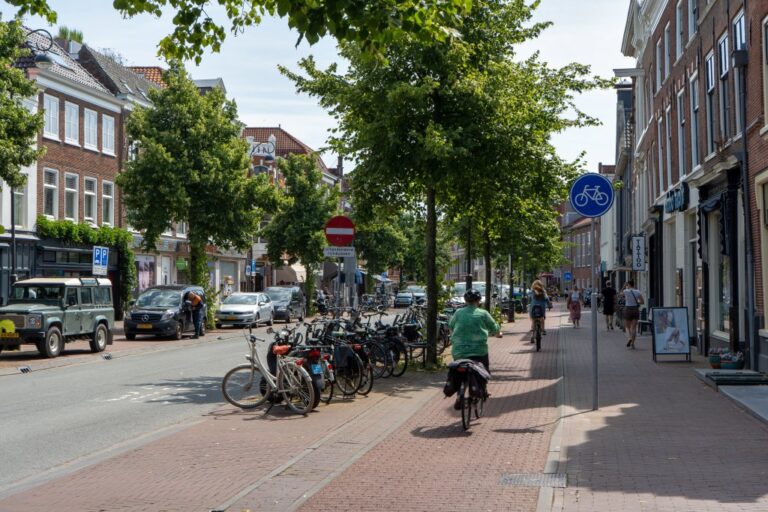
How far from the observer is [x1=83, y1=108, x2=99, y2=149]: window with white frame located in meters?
41.0

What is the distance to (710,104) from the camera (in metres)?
22.3

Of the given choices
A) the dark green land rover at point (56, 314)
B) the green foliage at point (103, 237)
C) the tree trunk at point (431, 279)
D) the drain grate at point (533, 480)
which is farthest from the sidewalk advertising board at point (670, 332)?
the green foliage at point (103, 237)

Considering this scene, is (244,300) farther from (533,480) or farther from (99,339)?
(533,480)

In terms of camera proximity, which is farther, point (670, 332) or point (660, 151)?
point (660, 151)

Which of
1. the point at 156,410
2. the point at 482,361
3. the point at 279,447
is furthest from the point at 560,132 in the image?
the point at 279,447

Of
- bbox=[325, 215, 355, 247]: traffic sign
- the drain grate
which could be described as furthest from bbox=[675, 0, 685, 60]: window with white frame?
the drain grate

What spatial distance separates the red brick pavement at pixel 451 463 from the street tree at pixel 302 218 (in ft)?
137

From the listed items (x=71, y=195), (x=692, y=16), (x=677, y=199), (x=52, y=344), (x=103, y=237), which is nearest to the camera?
(x=52, y=344)

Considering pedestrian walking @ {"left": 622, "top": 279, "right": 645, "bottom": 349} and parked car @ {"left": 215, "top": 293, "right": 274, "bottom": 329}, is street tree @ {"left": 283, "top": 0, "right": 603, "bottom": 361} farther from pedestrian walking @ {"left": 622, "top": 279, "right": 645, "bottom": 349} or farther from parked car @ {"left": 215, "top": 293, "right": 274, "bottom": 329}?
parked car @ {"left": 215, "top": 293, "right": 274, "bottom": 329}

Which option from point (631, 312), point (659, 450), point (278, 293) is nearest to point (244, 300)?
point (278, 293)

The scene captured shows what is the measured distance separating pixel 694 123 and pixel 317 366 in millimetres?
15079

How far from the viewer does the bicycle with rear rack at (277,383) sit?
498 inches

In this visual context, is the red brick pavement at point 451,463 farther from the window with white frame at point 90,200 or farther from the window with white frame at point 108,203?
the window with white frame at point 108,203

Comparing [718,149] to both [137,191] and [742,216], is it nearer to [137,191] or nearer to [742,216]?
[742,216]
